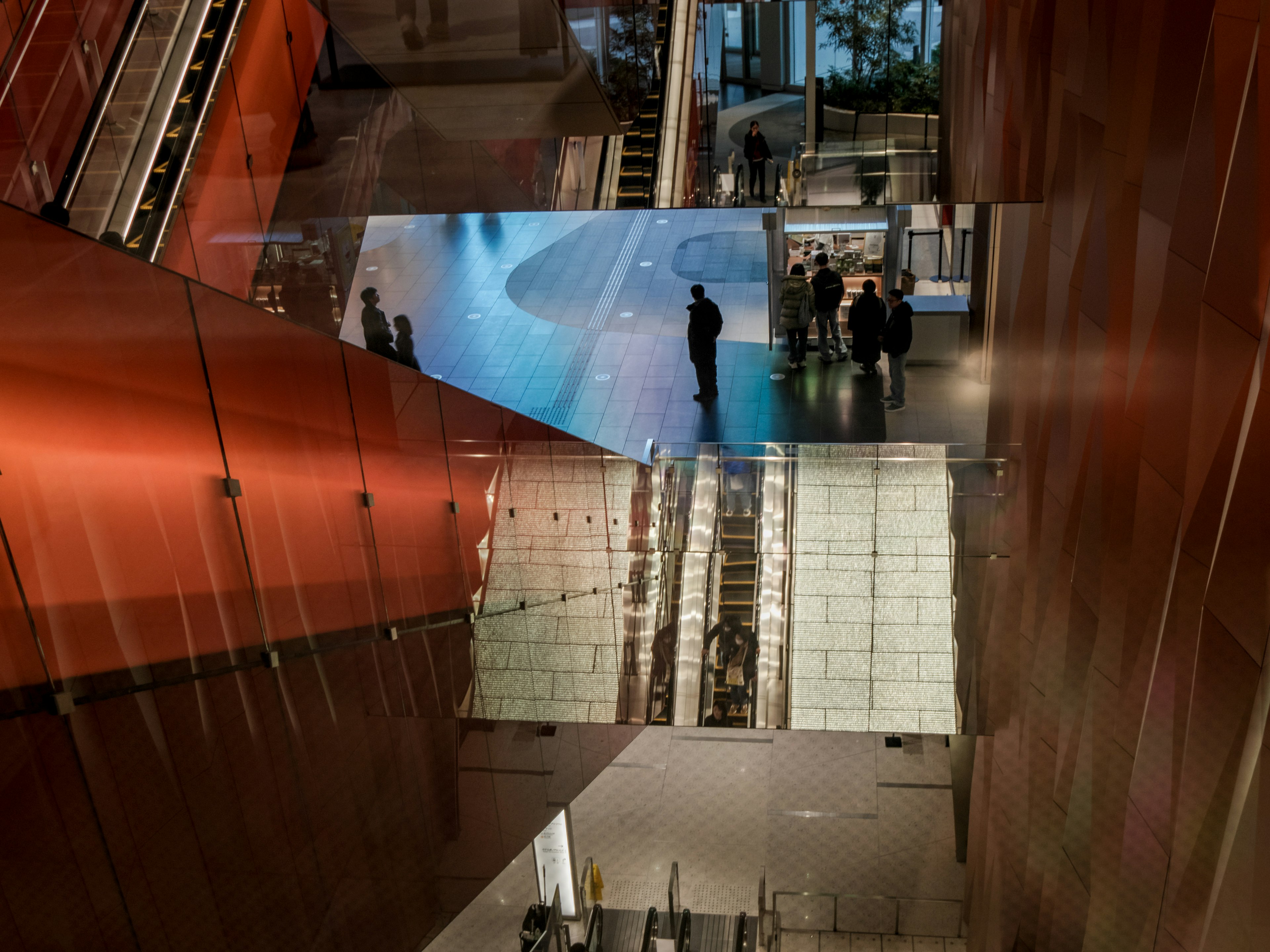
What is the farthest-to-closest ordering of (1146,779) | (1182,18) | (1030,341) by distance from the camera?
(1030,341) → (1146,779) → (1182,18)

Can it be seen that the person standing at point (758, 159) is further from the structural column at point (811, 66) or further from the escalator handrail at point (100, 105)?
the escalator handrail at point (100, 105)

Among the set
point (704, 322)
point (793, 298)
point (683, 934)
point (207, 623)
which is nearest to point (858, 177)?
point (793, 298)

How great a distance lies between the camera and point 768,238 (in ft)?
30.2

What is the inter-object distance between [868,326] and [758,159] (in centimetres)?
170

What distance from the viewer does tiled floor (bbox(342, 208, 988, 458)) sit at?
9117mm

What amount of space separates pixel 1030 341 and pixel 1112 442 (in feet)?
5.90

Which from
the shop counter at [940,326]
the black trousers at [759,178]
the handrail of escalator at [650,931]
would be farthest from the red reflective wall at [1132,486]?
the handrail of escalator at [650,931]

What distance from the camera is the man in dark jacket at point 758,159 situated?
8.87m

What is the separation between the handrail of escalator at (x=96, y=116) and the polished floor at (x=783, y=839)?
23.3 ft

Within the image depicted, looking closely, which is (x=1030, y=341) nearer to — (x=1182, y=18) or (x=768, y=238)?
(x=1182, y=18)

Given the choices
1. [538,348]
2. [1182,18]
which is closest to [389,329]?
[538,348]

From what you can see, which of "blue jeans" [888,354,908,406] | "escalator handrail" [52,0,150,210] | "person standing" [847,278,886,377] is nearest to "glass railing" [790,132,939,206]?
A: "person standing" [847,278,886,377]

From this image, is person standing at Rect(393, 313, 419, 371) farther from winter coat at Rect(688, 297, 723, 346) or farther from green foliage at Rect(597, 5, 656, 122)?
green foliage at Rect(597, 5, 656, 122)

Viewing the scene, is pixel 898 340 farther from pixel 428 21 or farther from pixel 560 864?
pixel 560 864
